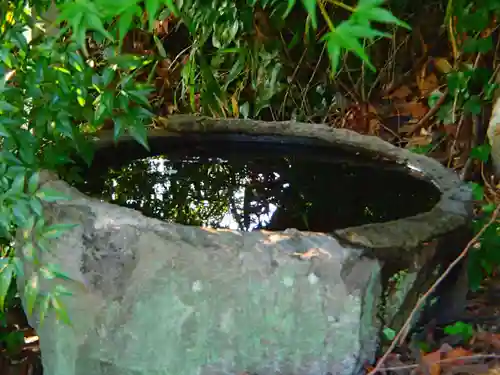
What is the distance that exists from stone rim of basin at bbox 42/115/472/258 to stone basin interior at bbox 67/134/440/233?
1.0 inches

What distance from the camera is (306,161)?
73.3 inches

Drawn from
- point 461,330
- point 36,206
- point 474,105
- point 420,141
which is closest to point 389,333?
point 461,330

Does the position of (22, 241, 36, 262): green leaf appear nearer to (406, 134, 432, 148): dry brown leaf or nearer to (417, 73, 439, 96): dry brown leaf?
(406, 134, 432, 148): dry brown leaf

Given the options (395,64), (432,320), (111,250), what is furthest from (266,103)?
(111,250)

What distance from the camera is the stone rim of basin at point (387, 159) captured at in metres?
1.28

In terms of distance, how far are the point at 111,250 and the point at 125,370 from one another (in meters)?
0.25

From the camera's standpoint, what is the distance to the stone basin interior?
1.44 m

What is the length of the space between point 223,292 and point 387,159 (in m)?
0.82

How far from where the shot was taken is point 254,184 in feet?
5.49

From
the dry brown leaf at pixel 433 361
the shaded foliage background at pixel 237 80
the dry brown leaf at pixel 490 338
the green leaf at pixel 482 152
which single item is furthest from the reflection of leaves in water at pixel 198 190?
the green leaf at pixel 482 152

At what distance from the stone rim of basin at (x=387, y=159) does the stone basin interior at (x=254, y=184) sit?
26 millimetres

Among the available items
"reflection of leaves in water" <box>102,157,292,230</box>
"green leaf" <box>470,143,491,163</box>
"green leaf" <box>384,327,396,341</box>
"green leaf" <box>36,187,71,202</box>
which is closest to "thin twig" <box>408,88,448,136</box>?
"green leaf" <box>470,143,491,163</box>

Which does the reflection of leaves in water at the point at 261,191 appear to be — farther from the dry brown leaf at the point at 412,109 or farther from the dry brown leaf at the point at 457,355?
the dry brown leaf at the point at 412,109

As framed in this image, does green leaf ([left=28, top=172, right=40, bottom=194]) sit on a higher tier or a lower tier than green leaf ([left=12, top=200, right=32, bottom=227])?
higher
